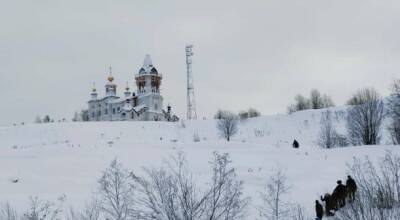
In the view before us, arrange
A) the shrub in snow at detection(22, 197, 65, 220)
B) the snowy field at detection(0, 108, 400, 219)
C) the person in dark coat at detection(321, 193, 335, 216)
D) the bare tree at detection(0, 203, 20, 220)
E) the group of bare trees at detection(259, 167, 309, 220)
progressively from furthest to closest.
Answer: the snowy field at detection(0, 108, 400, 219) → the group of bare trees at detection(259, 167, 309, 220) → the person in dark coat at detection(321, 193, 335, 216) → the shrub in snow at detection(22, 197, 65, 220) → the bare tree at detection(0, 203, 20, 220)

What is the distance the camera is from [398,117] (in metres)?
44.3

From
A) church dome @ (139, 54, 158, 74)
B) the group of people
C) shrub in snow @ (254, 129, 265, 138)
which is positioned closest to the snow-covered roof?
church dome @ (139, 54, 158, 74)

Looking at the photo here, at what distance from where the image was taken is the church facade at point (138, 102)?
92.9 m

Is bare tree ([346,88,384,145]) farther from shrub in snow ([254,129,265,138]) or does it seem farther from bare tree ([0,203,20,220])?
bare tree ([0,203,20,220])

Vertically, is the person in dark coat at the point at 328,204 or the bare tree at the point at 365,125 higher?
the bare tree at the point at 365,125

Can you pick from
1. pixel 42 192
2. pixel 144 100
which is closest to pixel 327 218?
pixel 42 192

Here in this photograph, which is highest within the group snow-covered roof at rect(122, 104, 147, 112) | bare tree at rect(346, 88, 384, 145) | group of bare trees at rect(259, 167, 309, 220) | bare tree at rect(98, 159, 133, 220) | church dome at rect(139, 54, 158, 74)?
church dome at rect(139, 54, 158, 74)

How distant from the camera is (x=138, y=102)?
320 feet

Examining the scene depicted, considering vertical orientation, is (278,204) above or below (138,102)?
below

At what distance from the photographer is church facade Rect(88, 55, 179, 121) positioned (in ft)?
305

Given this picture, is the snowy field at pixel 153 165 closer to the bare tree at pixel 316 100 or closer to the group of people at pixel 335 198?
the group of people at pixel 335 198

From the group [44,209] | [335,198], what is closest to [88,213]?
[44,209]

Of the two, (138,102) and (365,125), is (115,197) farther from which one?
(138,102)

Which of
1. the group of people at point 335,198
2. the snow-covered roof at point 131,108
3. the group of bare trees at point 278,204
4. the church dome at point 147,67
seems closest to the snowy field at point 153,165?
the group of bare trees at point 278,204
